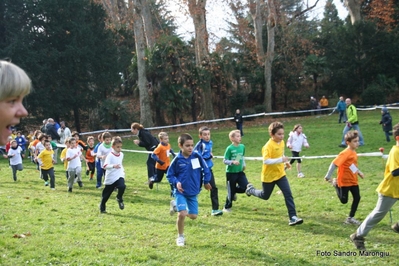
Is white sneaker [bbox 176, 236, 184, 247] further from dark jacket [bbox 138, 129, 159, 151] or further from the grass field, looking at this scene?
dark jacket [bbox 138, 129, 159, 151]

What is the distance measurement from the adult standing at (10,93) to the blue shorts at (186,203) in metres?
6.14

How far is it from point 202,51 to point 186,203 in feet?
97.8

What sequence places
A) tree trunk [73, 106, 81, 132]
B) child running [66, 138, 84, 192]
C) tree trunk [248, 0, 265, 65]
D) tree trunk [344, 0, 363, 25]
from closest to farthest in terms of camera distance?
child running [66, 138, 84, 192] < tree trunk [73, 106, 81, 132] < tree trunk [248, 0, 265, 65] < tree trunk [344, 0, 363, 25]

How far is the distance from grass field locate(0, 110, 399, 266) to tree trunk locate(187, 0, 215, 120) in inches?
806

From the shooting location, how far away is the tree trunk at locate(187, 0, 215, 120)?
3378cm

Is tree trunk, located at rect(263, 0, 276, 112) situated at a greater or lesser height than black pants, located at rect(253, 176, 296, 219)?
greater

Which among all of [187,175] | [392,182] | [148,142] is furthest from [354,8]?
[392,182]

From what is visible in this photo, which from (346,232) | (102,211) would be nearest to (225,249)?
(346,232)

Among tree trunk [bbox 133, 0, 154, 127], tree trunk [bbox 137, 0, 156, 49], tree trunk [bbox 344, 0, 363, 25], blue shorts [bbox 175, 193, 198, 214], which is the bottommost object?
blue shorts [bbox 175, 193, 198, 214]

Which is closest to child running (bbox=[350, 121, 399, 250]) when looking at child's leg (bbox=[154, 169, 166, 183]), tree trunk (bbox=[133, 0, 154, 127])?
child's leg (bbox=[154, 169, 166, 183])

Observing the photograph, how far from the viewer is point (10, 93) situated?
6.75 feet

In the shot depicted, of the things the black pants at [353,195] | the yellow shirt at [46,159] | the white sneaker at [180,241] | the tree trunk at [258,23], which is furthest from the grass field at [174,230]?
the tree trunk at [258,23]

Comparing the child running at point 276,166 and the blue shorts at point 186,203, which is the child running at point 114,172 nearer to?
the blue shorts at point 186,203

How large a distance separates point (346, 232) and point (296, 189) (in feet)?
16.3
